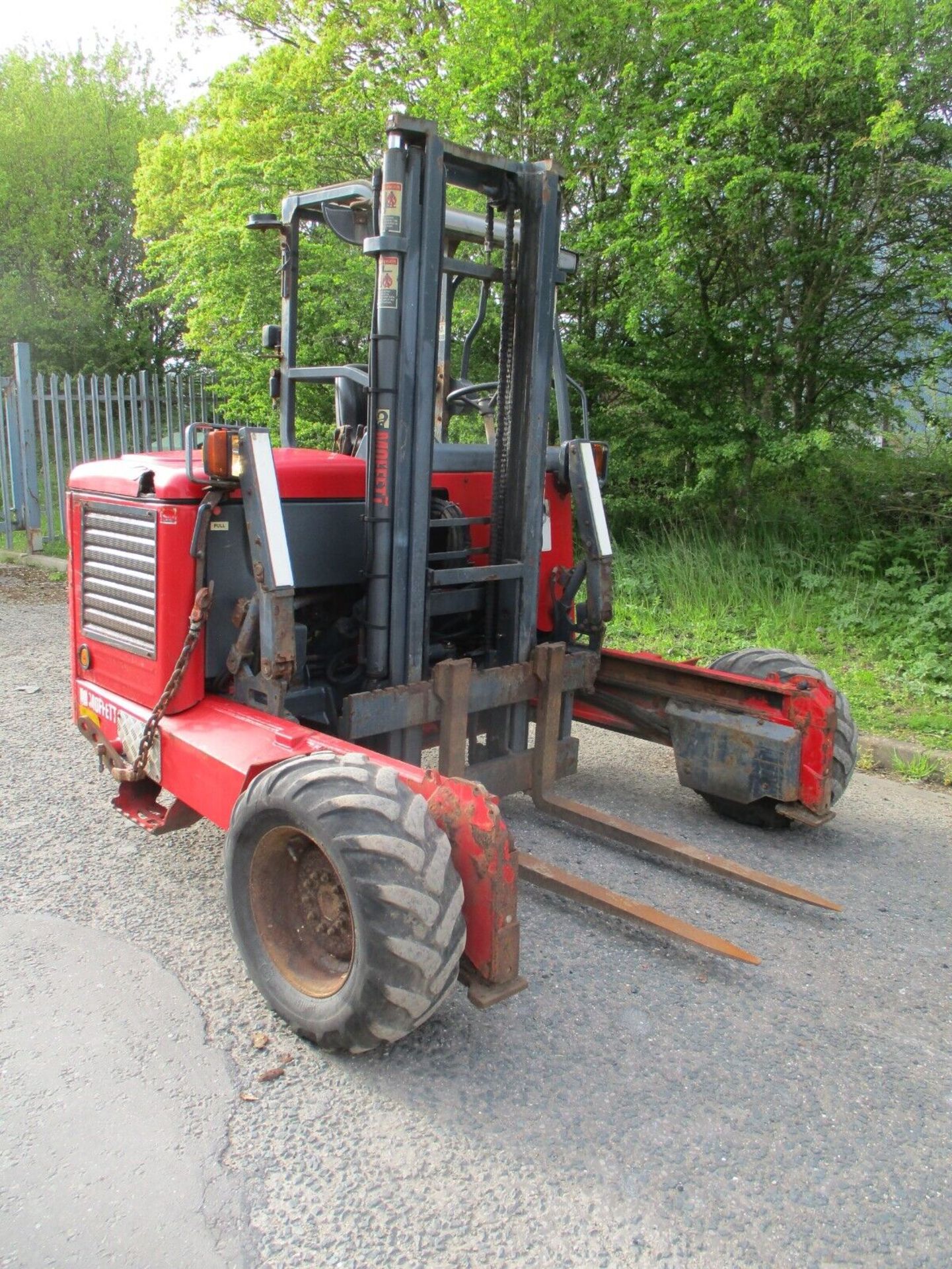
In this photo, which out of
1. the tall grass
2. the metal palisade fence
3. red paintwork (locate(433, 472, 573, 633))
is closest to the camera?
red paintwork (locate(433, 472, 573, 633))

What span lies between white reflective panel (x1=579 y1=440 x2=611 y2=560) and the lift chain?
186 centimetres

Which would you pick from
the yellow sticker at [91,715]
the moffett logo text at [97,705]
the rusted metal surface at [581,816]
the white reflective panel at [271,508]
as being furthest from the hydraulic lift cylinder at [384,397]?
the yellow sticker at [91,715]

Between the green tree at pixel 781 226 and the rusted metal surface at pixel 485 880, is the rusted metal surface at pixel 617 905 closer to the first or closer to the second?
the rusted metal surface at pixel 485 880

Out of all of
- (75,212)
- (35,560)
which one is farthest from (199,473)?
(75,212)

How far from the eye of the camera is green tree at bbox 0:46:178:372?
21.4m

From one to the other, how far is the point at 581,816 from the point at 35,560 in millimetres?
10116

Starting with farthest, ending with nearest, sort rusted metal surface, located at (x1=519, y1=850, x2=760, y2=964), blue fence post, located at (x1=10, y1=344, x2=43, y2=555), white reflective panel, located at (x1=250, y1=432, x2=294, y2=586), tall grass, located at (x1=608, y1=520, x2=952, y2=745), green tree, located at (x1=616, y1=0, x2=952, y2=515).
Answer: blue fence post, located at (x1=10, y1=344, x2=43, y2=555) → green tree, located at (x1=616, y1=0, x2=952, y2=515) → tall grass, located at (x1=608, y1=520, x2=952, y2=745) → white reflective panel, located at (x1=250, y1=432, x2=294, y2=586) → rusted metal surface, located at (x1=519, y1=850, x2=760, y2=964)

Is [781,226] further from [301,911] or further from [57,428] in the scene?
[57,428]

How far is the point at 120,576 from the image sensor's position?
13.7 feet

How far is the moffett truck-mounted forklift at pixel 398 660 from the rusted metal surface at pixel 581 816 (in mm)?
17

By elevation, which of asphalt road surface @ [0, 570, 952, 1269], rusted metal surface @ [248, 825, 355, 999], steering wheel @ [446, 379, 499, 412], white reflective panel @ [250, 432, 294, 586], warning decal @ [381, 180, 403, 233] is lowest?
asphalt road surface @ [0, 570, 952, 1269]

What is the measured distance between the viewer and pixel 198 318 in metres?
12.0

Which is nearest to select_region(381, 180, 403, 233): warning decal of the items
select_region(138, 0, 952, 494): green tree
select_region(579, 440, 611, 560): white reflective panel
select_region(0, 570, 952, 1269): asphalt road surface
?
select_region(579, 440, 611, 560): white reflective panel

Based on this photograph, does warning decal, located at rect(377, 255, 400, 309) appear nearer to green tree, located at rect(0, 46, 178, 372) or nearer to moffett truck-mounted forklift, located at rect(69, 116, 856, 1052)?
moffett truck-mounted forklift, located at rect(69, 116, 856, 1052)
